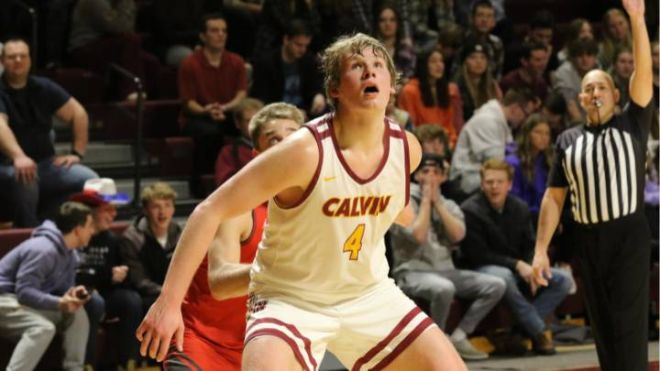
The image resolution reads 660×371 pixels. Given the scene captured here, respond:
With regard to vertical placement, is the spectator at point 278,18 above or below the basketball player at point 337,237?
above

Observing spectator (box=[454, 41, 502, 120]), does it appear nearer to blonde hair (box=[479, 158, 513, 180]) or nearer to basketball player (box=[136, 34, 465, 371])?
blonde hair (box=[479, 158, 513, 180])

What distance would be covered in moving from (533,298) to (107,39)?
3872mm

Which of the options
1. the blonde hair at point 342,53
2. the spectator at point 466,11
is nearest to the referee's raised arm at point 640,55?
the blonde hair at point 342,53

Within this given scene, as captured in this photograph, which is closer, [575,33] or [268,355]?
[268,355]

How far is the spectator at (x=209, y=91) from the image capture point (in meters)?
10.1

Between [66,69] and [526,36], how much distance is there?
4.13 meters

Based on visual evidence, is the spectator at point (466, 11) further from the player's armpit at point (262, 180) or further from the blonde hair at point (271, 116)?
the player's armpit at point (262, 180)

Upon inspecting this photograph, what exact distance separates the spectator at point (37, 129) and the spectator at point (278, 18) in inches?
90.1

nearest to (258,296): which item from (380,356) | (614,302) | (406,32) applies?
(380,356)

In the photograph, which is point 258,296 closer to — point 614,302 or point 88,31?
point 614,302

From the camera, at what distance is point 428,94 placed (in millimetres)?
10469

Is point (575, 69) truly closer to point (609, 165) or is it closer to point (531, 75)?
point (531, 75)

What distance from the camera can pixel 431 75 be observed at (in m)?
10.5

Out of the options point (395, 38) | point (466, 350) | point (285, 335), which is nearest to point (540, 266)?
point (466, 350)
